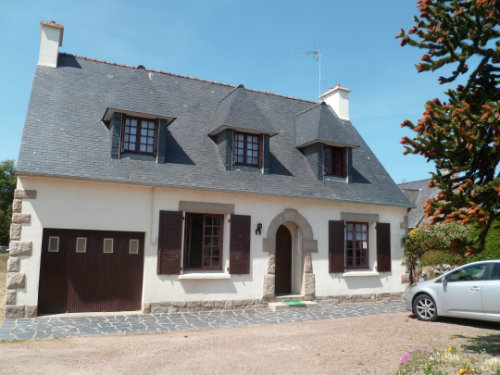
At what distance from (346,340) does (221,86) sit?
1010 cm

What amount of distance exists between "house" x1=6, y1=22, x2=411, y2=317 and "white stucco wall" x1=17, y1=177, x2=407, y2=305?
30 mm

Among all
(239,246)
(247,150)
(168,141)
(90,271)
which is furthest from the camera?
(247,150)

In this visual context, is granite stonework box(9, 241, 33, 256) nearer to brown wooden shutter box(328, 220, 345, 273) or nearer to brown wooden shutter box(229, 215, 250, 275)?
brown wooden shutter box(229, 215, 250, 275)

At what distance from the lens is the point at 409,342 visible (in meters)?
7.40

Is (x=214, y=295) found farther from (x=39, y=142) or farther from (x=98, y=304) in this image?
(x=39, y=142)

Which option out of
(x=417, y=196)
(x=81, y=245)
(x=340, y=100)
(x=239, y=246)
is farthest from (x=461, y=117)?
(x=417, y=196)

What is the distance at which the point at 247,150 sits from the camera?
41.0 ft

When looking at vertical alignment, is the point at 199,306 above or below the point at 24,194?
below

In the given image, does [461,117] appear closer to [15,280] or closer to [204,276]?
[204,276]

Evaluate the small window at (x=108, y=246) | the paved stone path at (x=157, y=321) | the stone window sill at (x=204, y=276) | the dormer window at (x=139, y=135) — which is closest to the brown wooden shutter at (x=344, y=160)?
the paved stone path at (x=157, y=321)

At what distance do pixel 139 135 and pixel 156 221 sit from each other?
8.05 feet

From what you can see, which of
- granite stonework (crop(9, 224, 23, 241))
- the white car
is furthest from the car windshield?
granite stonework (crop(9, 224, 23, 241))

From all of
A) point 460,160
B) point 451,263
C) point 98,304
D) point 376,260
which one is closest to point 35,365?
point 98,304

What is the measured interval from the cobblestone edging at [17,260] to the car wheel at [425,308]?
8.81 meters
